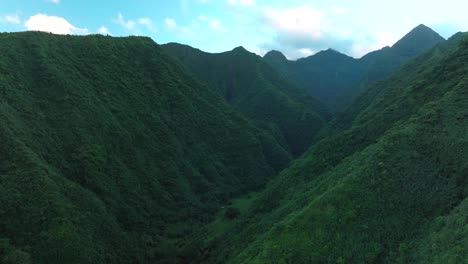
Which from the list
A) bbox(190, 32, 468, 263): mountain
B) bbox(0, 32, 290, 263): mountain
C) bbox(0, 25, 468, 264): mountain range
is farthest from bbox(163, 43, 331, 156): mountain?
bbox(190, 32, 468, 263): mountain

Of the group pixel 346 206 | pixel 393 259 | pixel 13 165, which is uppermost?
pixel 13 165

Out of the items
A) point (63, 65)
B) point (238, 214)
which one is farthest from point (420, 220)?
point (63, 65)

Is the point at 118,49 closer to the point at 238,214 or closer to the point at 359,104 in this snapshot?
the point at 238,214

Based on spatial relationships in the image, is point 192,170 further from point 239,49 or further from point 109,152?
point 239,49

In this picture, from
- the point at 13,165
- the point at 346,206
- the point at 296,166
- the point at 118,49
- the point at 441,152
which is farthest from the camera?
the point at 118,49

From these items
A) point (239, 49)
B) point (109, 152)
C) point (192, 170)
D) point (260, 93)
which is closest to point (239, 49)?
point (239, 49)

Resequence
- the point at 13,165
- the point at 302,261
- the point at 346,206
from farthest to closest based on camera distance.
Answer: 1. the point at 13,165
2. the point at 346,206
3. the point at 302,261
